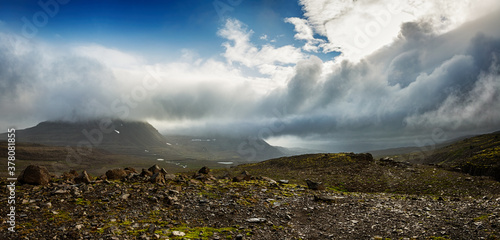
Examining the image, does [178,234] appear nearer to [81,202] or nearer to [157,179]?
[81,202]

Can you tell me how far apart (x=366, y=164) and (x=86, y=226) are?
53718 millimetres

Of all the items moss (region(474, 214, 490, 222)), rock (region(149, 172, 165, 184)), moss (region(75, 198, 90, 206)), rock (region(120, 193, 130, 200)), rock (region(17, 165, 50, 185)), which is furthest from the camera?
rock (region(149, 172, 165, 184))

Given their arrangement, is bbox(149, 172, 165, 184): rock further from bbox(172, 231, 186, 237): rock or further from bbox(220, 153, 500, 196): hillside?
bbox(220, 153, 500, 196): hillside

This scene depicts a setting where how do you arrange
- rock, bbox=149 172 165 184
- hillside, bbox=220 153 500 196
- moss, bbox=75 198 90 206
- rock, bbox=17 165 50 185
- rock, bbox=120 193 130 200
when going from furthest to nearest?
hillside, bbox=220 153 500 196
rock, bbox=149 172 165 184
rock, bbox=17 165 50 185
rock, bbox=120 193 130 200
moss, bbox=75 198 90 206

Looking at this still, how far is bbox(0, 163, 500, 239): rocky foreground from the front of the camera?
14.8 meters

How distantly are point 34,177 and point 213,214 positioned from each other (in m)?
17.3

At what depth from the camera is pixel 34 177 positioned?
21.8 metres

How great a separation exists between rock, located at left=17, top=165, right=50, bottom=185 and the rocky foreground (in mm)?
68

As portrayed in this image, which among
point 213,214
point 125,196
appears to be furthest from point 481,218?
point 125,196

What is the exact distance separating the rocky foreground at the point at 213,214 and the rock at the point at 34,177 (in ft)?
0.22

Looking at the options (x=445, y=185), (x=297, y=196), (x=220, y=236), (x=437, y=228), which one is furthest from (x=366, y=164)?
(x=220, y=236)

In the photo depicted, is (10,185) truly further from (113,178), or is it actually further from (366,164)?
(366,164)

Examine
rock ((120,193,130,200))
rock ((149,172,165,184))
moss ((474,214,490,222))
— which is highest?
rock ((149,172,165,184))

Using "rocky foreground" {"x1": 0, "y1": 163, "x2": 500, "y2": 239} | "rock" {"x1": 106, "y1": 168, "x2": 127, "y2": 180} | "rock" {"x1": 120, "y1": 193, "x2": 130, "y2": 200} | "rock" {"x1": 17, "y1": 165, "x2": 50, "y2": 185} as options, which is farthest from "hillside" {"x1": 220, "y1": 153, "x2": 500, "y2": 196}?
"rock" {"x1": 17, "y1": 165, "x2": 50, "y2": 185}
